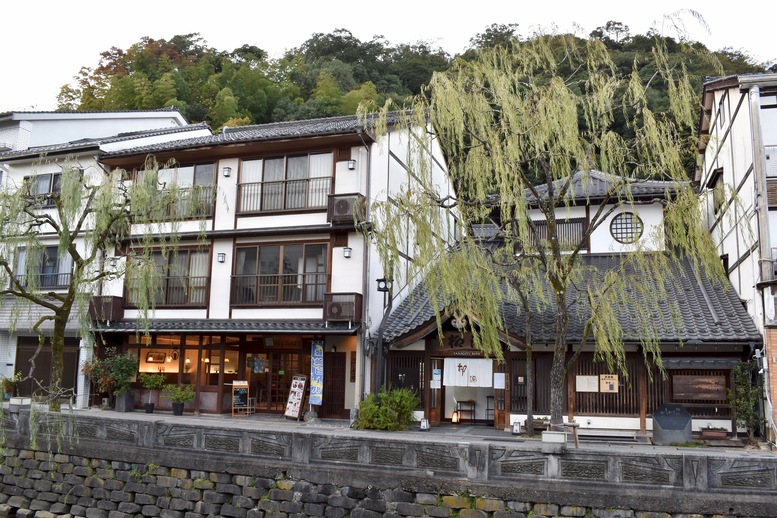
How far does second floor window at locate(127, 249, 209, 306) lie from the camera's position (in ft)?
72.3

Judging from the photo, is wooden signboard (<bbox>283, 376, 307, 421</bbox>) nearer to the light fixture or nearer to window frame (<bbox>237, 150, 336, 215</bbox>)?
the light fixture

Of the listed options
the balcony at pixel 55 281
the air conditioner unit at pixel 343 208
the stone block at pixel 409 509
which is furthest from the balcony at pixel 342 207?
the balcony at pixel 55 281

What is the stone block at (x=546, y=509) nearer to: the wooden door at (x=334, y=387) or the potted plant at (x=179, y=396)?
the wooden door at (x=334, y=387)

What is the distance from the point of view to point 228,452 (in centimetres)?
1392

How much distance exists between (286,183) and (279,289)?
3369mm

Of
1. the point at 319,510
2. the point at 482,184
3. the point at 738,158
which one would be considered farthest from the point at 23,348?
the point at 738,158

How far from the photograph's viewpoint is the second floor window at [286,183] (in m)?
21.2

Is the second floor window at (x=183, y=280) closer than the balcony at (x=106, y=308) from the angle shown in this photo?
Yes

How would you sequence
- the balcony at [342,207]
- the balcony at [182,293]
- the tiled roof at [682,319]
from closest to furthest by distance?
the tiled roof at [682,319], the balcony at [342,207], the balcony at [182,293]

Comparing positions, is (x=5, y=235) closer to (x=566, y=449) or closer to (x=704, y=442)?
(x=566, y=449)

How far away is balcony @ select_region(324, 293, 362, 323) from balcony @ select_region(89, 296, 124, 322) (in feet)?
24.7

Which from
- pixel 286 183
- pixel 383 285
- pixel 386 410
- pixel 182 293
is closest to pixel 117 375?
pixel 182 293

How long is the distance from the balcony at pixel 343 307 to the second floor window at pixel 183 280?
4632mm

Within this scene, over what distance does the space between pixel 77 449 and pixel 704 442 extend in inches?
581
